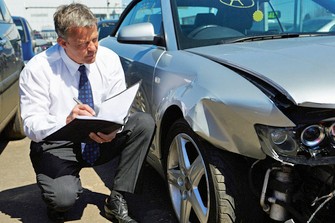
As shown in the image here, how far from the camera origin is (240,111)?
1563mm

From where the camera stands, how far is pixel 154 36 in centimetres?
258

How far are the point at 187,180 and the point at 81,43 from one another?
0.95 m

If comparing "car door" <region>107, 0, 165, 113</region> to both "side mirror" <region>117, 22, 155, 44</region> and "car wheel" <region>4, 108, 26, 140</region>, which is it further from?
"car wheel" <region>4, 108, 26, 140</region>

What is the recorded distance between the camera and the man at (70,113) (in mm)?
2227

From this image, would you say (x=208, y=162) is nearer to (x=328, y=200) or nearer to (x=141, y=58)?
(x=328, y=200)

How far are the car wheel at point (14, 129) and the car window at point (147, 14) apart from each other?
157 centimetres

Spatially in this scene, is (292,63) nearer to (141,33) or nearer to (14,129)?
(141,33)

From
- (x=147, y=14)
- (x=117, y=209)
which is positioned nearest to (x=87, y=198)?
(x=117, y=209)

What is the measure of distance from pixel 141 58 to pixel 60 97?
68 cm

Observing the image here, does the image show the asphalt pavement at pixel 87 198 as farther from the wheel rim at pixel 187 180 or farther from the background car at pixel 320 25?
the background car at pixel 320 25

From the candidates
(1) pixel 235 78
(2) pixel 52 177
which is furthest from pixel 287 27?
(2) pixel 52 177

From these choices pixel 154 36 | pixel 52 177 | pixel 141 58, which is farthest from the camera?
pixel 141 58

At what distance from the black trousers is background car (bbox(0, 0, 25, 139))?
3.66 ft

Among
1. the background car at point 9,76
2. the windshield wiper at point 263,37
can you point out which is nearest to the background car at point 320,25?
the windshield wiper at point 263,37
